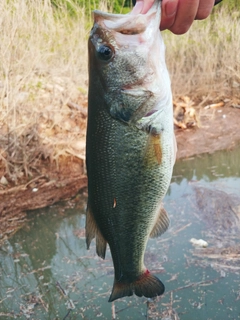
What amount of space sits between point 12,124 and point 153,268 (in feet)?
10.9

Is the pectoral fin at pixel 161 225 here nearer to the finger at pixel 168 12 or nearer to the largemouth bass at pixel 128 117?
the largemouth bass at pixel 128 117

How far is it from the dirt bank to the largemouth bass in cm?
351

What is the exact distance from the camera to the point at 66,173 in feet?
21.2

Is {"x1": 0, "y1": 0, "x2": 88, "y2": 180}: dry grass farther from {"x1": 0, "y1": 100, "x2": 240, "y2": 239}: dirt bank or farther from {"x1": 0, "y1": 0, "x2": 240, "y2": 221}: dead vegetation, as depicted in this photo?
{"x1": 0, "y1": 100, "x2": 240, "y2": 239}: dirt bank

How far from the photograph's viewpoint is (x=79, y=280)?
382 centimetres

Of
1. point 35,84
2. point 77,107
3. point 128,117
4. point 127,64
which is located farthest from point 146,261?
point 35,84

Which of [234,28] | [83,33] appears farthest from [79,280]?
[234,28]

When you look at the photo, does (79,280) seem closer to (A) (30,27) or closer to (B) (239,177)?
(B) (239,177)

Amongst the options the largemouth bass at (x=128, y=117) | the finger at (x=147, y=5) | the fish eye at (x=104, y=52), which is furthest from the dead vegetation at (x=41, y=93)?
the finger at (x=147, y=5)

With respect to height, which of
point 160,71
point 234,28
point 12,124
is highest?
point 160,71

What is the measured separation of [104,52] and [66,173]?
4989 mm

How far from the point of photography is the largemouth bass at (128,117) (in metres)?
1.56

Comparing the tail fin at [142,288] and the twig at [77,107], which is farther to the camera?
the twig at [77,107]

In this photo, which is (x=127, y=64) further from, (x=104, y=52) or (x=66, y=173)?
(x=66, y=173)
